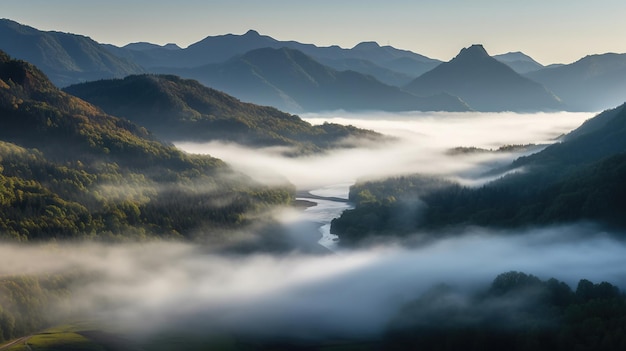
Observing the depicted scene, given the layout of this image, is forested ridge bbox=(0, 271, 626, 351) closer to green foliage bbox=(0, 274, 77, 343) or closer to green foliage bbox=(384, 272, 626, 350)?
green foliage bbox=(384, 272, 626, 350)

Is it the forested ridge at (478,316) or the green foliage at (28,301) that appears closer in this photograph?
the forested ridge at (478,316)

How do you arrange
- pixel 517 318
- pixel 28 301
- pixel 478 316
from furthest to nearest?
pixel 28 301 < pixel 478 316 < pixel 517 318

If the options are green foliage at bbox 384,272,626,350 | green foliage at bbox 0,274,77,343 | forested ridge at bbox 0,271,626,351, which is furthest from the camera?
green foliage at bbox 0,274,77,343

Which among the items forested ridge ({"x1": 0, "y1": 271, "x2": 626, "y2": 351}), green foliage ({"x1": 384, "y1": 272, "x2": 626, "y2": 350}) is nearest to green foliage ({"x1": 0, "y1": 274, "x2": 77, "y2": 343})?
forested ridge ({"x1": 0, "y1": 271, "x2": 626, "y2": 351})

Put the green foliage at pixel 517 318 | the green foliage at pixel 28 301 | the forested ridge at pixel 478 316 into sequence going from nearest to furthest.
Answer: the green foliage at pixel 517 318 → the forested ridge at pixel 478 316 → the green foliage at pixel 28 301

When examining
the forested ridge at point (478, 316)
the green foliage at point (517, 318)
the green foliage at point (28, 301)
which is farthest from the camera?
the green foliage at point (28, 301)

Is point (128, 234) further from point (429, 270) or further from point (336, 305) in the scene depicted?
point (429, 270)

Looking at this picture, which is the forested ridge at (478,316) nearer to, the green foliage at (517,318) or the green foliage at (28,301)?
the green foliage at (517,318)

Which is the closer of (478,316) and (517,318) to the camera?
(517,318)

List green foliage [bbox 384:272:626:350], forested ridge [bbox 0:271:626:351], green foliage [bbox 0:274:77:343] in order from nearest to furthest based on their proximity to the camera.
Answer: green foliage [bbox 384:272:626:350]
forested ridge [bbox 0:271:626:351]
green foliage [bbox 0:274:77:343]

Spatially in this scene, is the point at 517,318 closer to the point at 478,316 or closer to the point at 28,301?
the point at 478,316

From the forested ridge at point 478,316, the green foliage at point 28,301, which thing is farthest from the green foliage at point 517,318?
the green foliage at point 28,301

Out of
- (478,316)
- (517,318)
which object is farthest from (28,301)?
(517,318)
